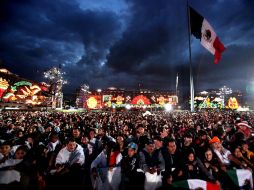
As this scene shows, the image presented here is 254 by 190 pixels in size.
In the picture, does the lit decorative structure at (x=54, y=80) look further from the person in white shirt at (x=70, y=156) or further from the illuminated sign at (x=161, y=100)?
the illuminated sign at (x=161, y=100)

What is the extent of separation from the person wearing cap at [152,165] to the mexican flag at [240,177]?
5.34ft

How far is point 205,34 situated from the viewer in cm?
1578

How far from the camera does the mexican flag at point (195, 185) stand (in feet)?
14.0

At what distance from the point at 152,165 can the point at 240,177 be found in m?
2.10

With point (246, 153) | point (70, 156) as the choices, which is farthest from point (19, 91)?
point (246, 153)

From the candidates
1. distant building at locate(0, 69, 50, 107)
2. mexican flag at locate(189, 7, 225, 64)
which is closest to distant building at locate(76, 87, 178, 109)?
distant building at locate(0, 69, 50, 107)

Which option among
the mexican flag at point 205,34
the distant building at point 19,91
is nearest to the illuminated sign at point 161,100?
the distant building at point 19,91

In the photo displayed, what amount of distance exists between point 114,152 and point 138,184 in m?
1.02

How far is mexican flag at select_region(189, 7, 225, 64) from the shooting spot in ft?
50.9

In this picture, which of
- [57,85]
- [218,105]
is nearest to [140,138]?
[57,85]

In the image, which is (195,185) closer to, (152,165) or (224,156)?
(152,165)

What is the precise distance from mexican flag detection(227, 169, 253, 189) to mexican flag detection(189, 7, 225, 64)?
40.0 feet

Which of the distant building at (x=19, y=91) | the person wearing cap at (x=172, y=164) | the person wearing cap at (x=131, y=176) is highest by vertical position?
the distant building at (x=19, y=91)

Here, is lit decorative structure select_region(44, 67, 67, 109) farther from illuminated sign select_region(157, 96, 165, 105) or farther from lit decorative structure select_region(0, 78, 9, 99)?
illuminated sign select_region(157, 96, 165, 105)
